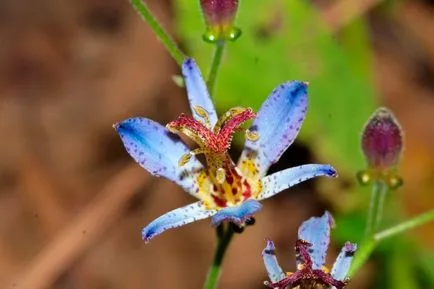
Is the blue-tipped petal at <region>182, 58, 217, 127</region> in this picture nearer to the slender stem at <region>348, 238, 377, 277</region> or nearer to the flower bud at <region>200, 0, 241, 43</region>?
the flower bud at <region>200, 0, 241, 43</region>

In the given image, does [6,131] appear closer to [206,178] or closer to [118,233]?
[118,233]

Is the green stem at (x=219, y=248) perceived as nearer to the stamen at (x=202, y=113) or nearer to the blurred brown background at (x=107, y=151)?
the stamen at (x=202, y=113)

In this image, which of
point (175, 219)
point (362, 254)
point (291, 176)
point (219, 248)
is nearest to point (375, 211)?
point (362, 254)

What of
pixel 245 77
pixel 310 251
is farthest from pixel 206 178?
pixel 245 77

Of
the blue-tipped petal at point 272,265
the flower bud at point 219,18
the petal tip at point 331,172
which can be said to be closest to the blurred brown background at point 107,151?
the flower bud at point 219,18

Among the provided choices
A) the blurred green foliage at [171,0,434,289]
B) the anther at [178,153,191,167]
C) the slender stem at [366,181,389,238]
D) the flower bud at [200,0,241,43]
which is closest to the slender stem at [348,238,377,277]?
the slender stem at [366,181,389,238]
